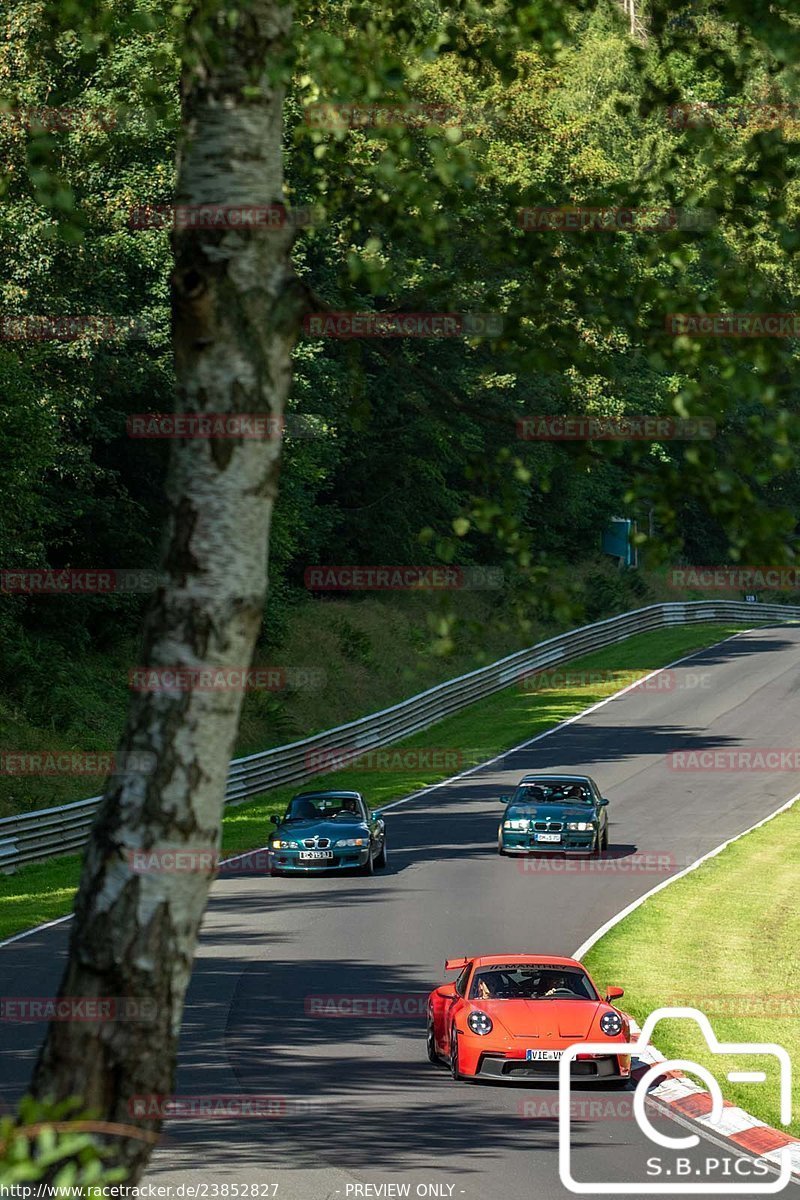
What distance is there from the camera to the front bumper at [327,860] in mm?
31484

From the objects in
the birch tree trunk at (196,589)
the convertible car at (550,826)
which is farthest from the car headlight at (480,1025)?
the convertible car at (550,826)

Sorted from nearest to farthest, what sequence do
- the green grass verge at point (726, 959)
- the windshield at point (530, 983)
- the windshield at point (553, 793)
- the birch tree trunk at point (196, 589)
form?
the birch tree trunk at point (196, 589)
the windshield at point (530, 983)
the green grass verge at point (726, 959)
the windshield at point (553, 793)

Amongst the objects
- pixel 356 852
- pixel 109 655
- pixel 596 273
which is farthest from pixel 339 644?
pixel 596 273

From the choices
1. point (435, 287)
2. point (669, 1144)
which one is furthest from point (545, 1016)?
point (435, 287)

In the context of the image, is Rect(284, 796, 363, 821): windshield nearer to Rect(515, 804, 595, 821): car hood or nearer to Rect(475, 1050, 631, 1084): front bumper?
Rect(515, 804, 595, 821): car hood

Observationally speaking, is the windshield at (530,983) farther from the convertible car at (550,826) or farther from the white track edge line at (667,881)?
the convertible car at (550,826)

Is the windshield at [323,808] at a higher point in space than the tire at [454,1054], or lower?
higher

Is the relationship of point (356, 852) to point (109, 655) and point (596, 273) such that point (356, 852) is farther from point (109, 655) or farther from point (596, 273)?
point (596, 273)

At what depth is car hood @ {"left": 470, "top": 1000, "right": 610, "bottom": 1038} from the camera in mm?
16688

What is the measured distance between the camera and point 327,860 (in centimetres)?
3156

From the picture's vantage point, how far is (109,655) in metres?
48.2

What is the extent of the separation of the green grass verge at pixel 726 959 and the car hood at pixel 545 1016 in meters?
1.55

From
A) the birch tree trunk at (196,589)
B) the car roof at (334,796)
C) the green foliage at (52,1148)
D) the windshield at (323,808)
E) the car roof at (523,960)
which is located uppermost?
the car roof at (334,796)

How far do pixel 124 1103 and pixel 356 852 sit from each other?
2625 cm
